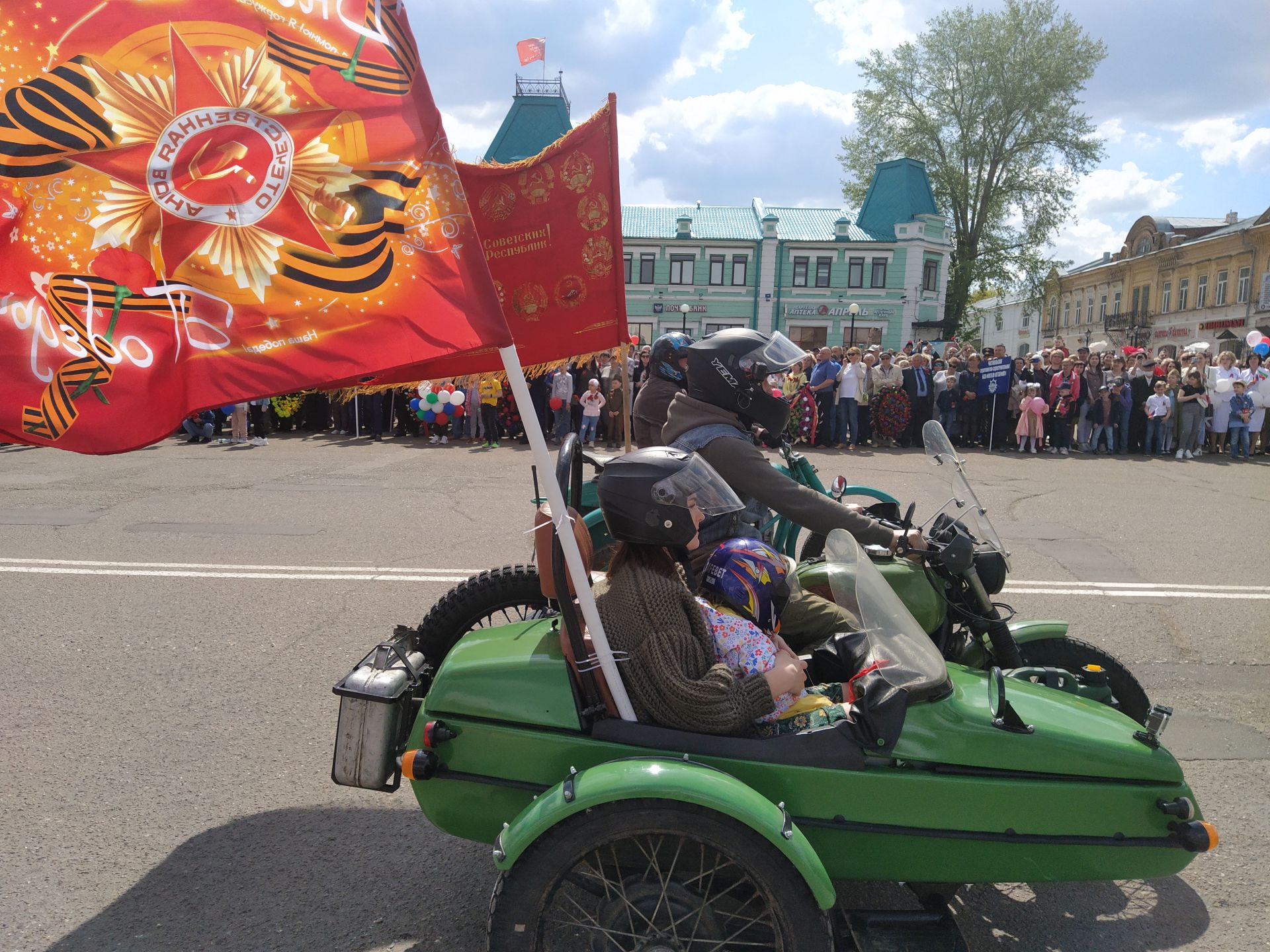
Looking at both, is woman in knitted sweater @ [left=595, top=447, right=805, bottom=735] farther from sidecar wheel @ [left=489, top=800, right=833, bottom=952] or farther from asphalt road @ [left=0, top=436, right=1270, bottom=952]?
asphalt road @ [left=0, top=436, right=1270, bottom=952]

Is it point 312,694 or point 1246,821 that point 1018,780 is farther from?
point 312,694

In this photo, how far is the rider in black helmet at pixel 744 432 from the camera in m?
3.62

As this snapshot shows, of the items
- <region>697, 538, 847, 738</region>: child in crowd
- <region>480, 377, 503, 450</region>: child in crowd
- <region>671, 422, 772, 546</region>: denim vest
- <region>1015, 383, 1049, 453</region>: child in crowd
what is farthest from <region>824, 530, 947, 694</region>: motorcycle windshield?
<region>1015, 383, 1049, 453</region>: child in crowd

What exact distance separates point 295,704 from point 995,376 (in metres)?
14.5

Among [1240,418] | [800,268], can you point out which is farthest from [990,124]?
[1240,418]

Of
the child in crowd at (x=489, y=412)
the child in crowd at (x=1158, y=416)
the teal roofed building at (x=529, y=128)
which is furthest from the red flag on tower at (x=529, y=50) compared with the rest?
the child in crowd at (x=1158, y=416)

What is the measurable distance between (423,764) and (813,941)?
1.11m

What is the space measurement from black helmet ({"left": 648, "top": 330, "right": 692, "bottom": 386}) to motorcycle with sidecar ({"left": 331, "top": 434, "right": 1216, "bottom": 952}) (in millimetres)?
2891

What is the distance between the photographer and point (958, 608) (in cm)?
342

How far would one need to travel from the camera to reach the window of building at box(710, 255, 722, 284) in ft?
164

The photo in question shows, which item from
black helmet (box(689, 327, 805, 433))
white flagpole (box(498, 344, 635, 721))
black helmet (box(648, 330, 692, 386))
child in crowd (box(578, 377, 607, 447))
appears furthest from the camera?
child in crowd (box(578, 377, 607, 447))

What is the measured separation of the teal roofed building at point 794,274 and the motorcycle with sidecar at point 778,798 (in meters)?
46.9

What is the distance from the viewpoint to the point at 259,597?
19.3ft

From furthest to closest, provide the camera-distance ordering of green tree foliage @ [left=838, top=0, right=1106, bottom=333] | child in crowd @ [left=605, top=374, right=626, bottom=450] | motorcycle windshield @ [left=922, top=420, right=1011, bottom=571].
Result: green tree foliage @ [left=838, top=0, right=1106, bottom=333] → child in crowd @ [left=605, top=374, right=626, bottom=450] → motorcycle windshield @ [left=922, top=420, right=1011, bottom=571]
